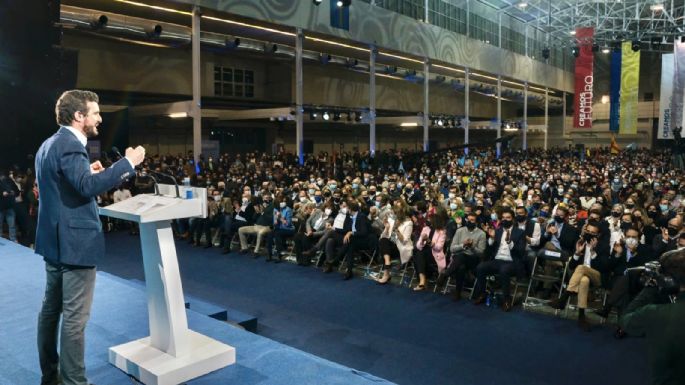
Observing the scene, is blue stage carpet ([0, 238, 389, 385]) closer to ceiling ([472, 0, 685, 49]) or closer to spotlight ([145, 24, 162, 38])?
spotlight ([145, 24, 162, 38])

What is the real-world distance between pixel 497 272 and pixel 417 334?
1.70m

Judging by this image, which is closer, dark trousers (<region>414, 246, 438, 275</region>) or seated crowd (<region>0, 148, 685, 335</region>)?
seated crowd (<region>0, 148, 685, 335</region>)

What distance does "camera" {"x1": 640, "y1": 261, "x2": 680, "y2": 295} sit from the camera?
2441mm

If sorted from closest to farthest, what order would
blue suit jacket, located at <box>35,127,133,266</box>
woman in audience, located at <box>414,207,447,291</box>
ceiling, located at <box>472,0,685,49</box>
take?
blue suit jacket, located at <box>35,127,133,266</box>, woman in audience, located at <box>414,207,447,291</box>, ceiling, located at <box>472,0,685,49</box>

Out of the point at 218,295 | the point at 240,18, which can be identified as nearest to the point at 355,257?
the point at 218,295

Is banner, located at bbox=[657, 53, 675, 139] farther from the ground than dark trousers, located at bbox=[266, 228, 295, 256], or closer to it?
farther from the ground

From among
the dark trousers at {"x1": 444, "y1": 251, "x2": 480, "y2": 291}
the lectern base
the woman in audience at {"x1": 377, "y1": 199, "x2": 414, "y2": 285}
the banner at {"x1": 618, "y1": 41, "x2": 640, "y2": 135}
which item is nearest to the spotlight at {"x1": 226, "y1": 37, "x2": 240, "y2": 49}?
the woman in audience at {"x1": 377, "y1": 199, "x2": 414, "y2": 285}

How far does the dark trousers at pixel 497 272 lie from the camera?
21.6 feet

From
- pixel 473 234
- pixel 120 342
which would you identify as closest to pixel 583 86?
pixel 473 234

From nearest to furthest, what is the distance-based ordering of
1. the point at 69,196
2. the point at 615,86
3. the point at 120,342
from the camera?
the point at 69,196 < the point at 120,342 < the point at 615,86

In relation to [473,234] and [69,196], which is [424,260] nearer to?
[473,234]

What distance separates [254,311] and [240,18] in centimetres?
1351

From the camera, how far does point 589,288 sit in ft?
20.4

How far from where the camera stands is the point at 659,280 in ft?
8.25
